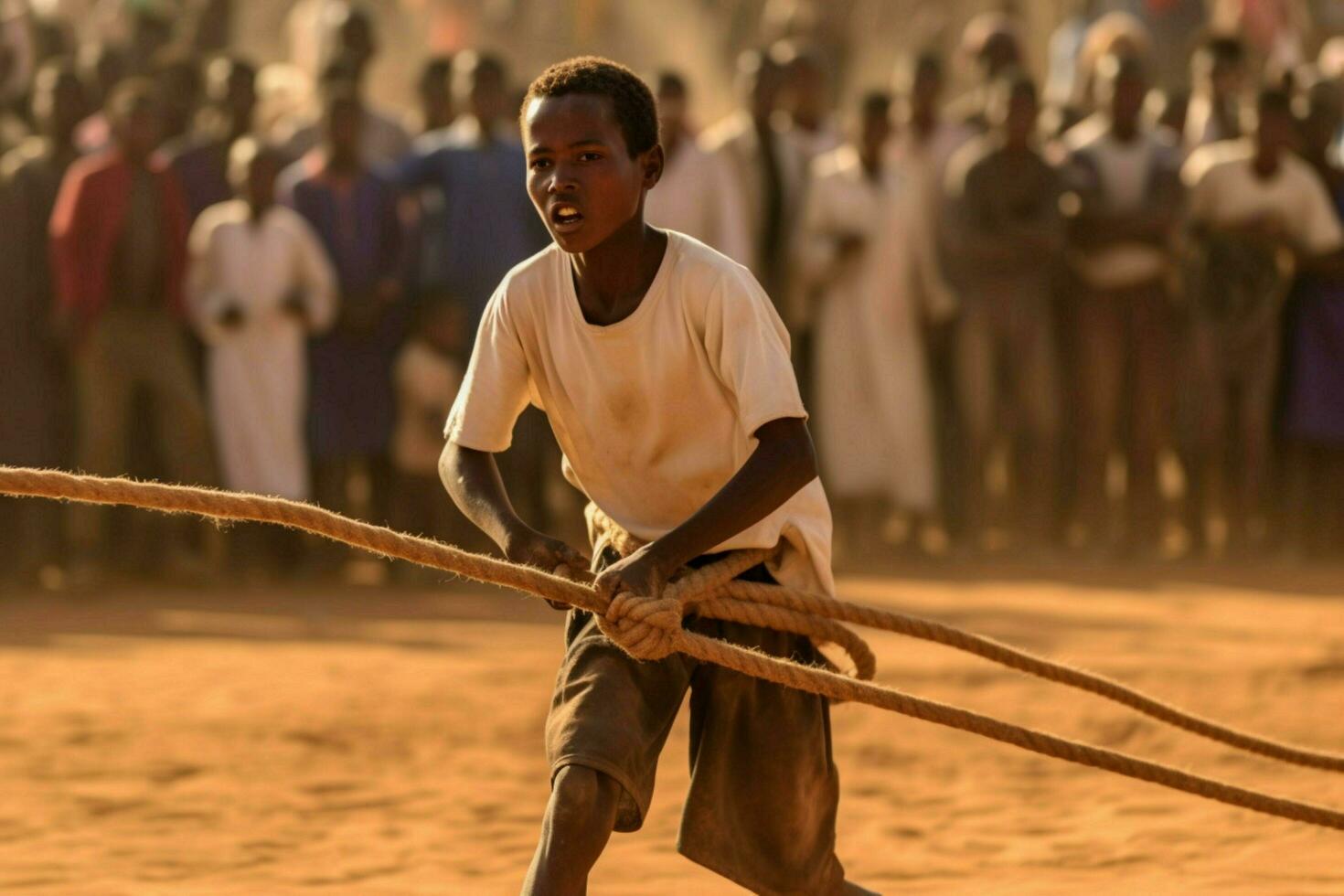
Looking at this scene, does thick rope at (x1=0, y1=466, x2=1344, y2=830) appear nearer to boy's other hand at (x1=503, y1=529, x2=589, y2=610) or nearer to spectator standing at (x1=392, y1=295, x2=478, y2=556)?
boy's other hand at (x1=503, y1=529, x2=589, y2=610)

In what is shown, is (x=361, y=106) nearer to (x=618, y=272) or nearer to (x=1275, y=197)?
(x=1275, y=197)

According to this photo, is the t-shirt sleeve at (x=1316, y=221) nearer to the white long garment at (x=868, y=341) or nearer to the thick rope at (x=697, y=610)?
the white long garment at (x=868, y=341)

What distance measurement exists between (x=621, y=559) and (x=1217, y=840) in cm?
232

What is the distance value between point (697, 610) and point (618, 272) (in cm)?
62

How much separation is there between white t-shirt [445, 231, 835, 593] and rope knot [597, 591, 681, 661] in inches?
14.4

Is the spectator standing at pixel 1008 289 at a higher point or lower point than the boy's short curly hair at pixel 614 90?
higher

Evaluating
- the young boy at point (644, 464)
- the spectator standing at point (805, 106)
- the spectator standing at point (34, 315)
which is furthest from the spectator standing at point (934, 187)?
the young boy at point (644, 464)

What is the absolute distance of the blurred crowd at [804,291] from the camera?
31.1 feet

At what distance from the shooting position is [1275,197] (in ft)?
31.6

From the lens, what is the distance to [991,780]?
6.04 m

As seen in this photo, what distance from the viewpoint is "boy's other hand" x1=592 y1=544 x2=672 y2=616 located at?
354 centimetres

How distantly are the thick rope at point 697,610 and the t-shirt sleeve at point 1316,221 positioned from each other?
5.86 metres

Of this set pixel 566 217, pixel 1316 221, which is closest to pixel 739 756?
pixel 566 217

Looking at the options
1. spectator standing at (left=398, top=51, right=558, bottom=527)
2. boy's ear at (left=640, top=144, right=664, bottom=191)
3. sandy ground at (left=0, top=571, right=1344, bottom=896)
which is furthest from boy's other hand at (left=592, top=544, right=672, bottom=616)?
spectator standing at (left=398, top=51, right=558, bottom=527)
